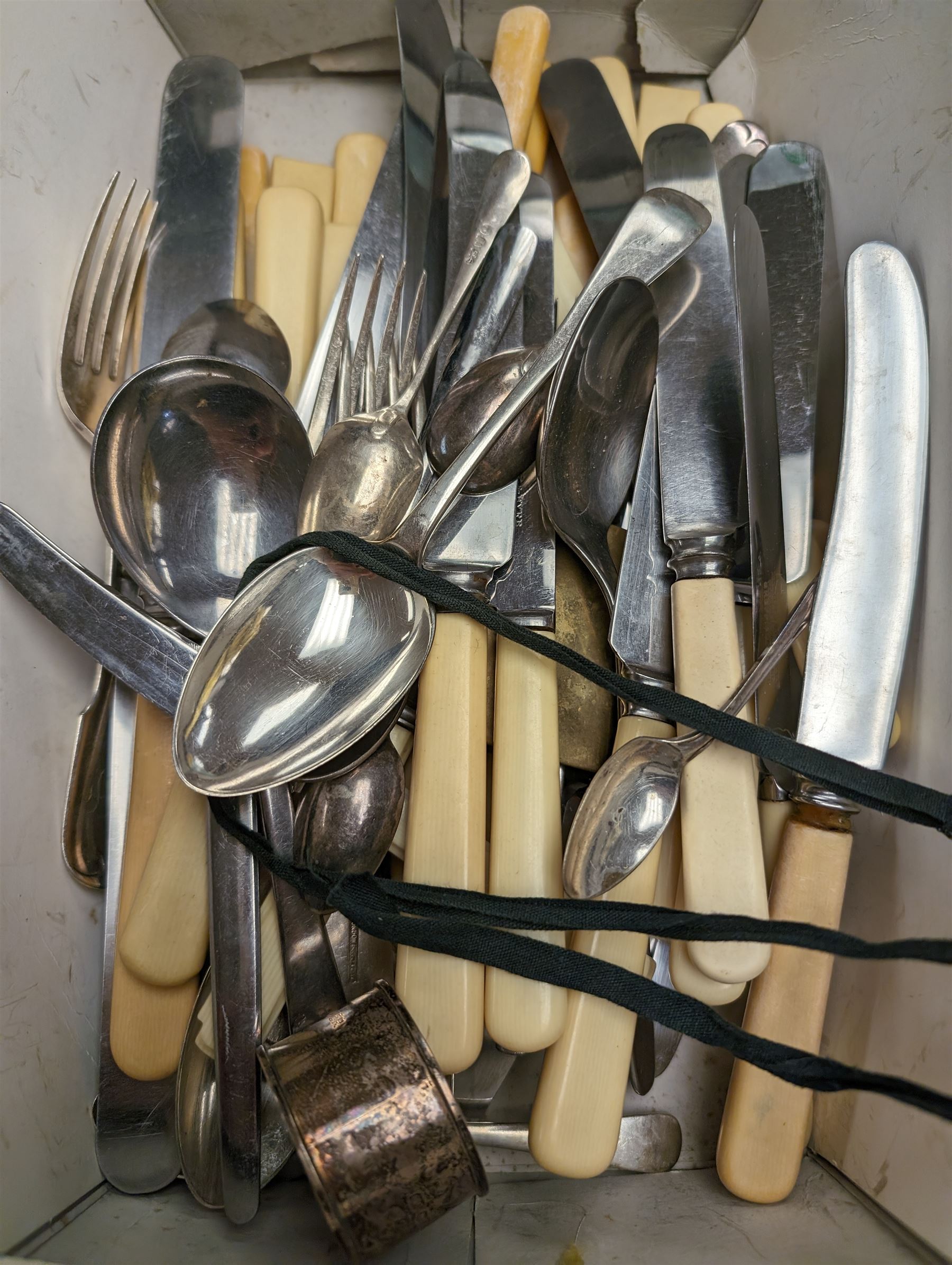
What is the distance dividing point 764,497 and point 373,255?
387 mm

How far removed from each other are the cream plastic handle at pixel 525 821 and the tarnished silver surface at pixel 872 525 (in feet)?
0.49

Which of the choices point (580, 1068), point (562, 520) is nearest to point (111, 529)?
point (562, 520)

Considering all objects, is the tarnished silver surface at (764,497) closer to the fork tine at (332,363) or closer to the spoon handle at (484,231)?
the spoon handle at (484,231)

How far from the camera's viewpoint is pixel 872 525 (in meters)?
0.46

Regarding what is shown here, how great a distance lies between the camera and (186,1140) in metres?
0.46

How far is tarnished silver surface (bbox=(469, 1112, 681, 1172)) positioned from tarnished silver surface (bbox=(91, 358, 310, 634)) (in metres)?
0.39

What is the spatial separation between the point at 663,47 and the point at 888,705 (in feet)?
2.05

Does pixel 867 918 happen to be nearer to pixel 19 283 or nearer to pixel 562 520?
pixel 562 520

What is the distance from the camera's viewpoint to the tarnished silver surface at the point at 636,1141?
51 cm

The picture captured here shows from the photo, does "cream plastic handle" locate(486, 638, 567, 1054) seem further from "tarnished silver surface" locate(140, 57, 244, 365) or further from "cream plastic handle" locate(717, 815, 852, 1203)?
"tarnished silver surface" locate(140, 57, 244, 365)

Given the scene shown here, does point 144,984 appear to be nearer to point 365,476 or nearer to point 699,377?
point 365,476

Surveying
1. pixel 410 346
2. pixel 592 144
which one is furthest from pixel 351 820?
pixel 592 144

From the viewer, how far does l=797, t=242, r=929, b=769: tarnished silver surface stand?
44 centimetres

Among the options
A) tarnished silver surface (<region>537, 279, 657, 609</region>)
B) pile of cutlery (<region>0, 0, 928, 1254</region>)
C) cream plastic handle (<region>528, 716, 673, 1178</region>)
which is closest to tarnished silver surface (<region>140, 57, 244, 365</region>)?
pile of cutlery (<region>0, 0, 928, 1254</region>)
